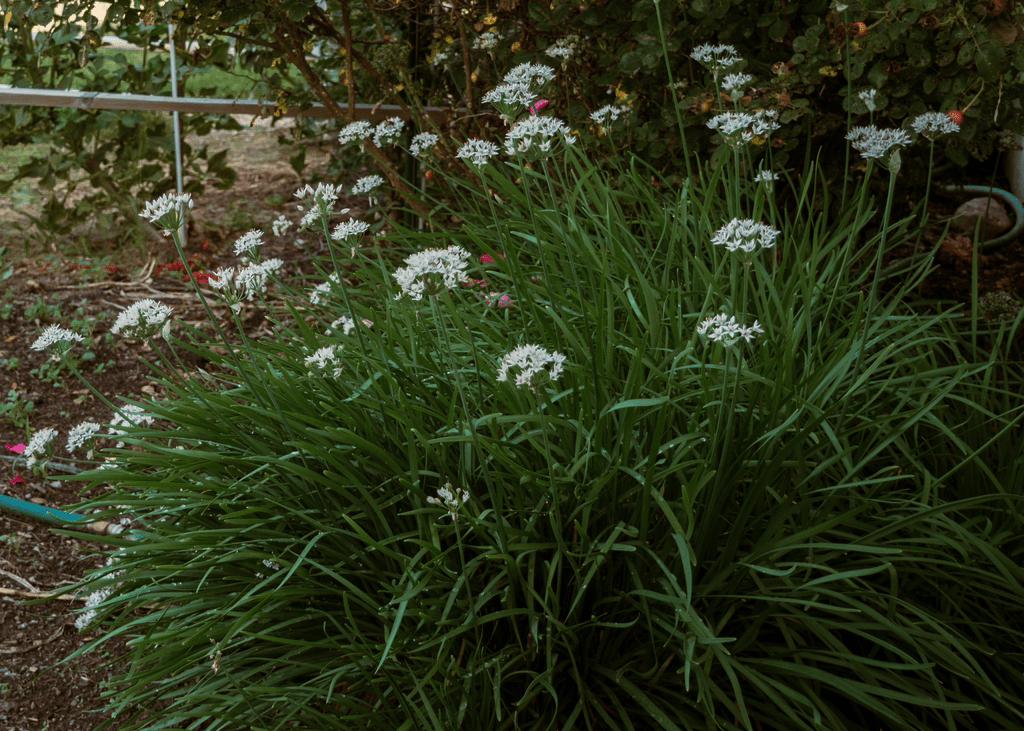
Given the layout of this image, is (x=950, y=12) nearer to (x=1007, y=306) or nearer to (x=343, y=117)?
(x=1007, y=306)

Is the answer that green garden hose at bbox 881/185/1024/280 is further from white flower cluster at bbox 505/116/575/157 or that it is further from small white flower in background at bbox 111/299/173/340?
small white flower in background at bbox 111/299/173/340

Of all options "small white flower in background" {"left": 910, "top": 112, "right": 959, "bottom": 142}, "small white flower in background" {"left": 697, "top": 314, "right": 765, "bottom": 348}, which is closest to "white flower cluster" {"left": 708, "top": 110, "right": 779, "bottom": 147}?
"small white flower in background" {"left": 910, "top": 112, "right": 959, "bottom": 142}

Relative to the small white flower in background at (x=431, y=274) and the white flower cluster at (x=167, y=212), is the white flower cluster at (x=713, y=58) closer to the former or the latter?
the small white flower in background at (x=431, y=274)

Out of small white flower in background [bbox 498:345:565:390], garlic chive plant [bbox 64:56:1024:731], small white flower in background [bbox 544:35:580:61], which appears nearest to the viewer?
small white flower in background [bbox 498:345:565:390]

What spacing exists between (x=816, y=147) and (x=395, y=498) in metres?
2.15

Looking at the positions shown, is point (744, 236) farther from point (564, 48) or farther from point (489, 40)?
point (489, 40)

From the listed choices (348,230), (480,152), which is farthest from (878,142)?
(348,230)

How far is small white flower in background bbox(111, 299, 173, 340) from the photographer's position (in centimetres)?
161

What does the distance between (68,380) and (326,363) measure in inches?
80.8

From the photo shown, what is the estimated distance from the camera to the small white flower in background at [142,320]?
1.61 m

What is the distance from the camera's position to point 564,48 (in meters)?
2.79

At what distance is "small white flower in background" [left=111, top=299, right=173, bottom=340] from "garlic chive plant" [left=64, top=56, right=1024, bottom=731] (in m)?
0.02

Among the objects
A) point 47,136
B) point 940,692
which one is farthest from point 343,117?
point 940,692

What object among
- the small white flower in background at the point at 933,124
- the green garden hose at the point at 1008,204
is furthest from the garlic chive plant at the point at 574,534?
the green garden hose at the point at 1008,204
